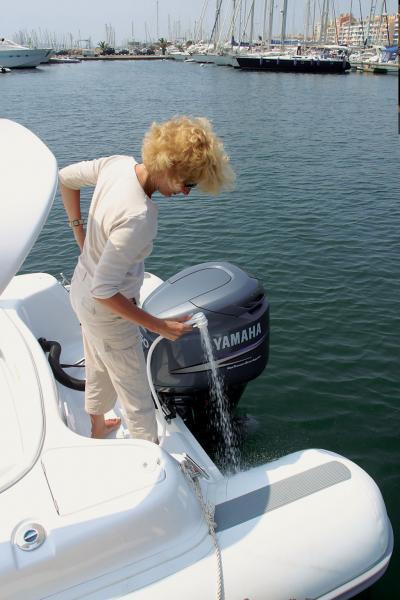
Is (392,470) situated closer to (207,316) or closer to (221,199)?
(207,316)

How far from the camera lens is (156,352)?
254 cm

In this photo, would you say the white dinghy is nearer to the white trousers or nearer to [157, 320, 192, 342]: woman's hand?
the white trousers

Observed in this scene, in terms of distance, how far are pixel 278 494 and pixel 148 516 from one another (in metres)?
0.56

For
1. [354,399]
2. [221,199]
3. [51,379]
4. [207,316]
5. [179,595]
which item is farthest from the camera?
[221,199]

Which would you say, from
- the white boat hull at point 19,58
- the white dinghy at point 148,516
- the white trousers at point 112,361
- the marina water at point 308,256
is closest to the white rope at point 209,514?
the white dinghy at point 148,516

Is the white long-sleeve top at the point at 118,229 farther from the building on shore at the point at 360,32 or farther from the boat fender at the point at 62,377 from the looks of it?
the building on shore at the point at 360,32

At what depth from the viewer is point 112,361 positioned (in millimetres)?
2102

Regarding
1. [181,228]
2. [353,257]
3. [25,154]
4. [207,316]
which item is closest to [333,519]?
[207,316]

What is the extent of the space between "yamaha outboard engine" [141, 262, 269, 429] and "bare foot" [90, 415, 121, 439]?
0.94 feet

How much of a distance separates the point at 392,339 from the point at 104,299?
355cm

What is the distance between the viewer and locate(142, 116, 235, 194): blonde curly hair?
166 cm

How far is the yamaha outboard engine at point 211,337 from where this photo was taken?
2.53 meters

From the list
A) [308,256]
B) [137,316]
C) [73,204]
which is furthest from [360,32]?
[137,316]

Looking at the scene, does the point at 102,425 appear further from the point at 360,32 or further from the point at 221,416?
the point at 360,32
